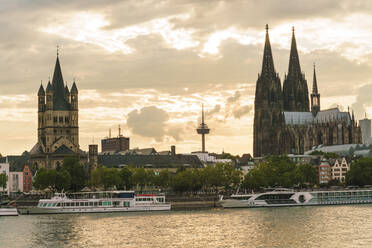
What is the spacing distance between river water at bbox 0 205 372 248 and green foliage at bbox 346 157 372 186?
133ft

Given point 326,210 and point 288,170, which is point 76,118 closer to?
point 288,170

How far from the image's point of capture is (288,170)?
158250 millimetres

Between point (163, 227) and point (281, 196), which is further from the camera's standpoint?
point (281, 196)

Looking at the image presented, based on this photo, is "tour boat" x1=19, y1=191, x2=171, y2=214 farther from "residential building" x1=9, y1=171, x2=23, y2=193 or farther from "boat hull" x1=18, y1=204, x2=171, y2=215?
"residential building" x1=9, y1=171, x2=23, y2=193

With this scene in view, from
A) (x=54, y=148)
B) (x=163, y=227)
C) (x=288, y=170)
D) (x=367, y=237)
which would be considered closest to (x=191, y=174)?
(x=288, y=170)

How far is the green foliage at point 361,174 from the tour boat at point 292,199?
73.4ft

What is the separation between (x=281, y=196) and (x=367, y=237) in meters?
47.5

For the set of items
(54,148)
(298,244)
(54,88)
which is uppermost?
(54,88)

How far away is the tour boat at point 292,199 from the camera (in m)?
118

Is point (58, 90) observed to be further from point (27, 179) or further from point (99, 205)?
point (99, 205)

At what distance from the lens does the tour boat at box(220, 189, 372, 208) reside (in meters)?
118

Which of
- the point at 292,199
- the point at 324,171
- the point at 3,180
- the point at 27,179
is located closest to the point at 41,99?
the point at 27,179

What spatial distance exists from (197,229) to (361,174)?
72.8 m

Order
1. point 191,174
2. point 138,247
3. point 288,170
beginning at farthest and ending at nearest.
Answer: point 288,170, point 191,174, point 138,247
